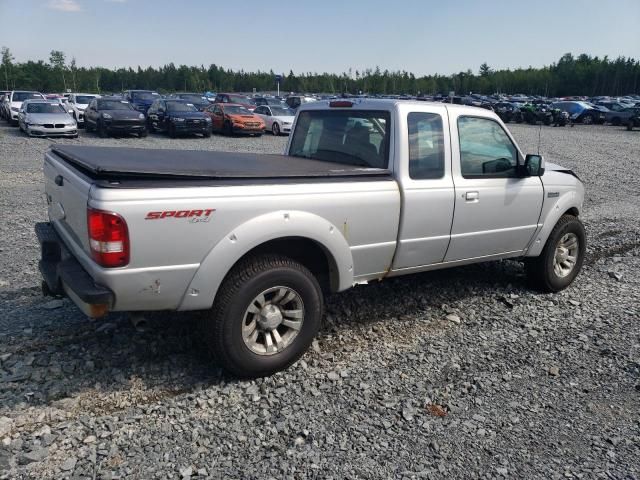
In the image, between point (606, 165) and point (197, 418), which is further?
point (606, 165)

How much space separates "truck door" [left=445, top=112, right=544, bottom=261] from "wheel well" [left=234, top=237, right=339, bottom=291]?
1.21m

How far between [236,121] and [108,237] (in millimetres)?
22023

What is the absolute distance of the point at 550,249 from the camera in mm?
5633

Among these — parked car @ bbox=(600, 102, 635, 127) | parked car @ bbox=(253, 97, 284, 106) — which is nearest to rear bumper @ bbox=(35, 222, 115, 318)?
parked car @ bbox=(253, 97, 284, 106)

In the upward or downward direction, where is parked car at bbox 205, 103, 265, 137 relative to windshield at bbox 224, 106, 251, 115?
downward

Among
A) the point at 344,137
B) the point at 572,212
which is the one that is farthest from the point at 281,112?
the point at 344,137

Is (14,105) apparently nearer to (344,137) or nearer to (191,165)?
(344,137)

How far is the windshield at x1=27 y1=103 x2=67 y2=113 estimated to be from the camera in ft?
68.7

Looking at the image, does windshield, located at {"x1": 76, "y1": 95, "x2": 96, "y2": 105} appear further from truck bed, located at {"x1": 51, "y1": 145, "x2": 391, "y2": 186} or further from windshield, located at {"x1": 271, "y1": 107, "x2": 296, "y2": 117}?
truck bed, located at {"x1": 51, "y1": 145, "x2": 391, "y2": 186}

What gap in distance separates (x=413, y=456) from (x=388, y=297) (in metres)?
2.44

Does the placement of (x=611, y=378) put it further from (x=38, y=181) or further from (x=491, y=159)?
(x=38, y=181)

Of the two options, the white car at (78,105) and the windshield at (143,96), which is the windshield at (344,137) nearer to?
the white car at (78,105)

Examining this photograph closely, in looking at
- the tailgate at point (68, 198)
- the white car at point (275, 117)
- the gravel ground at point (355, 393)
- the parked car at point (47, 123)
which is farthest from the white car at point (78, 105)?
the tailgate at point (68, 198)

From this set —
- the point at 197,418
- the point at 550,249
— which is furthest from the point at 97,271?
the point at 550,249
